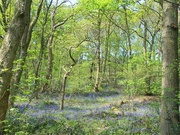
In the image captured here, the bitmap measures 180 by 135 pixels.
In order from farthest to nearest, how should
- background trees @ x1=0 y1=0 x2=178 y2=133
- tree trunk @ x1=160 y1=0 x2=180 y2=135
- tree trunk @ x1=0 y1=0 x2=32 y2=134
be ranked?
background trees @ x1=0 y1=0 x2=178 y2=133 < tree trunk @ x1=160 y1=0 x2=180 y2=135 < tree trunk @ x1=0 y1=0 x2=32 y2=134

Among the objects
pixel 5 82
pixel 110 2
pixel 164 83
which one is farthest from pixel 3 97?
pixel 110 2

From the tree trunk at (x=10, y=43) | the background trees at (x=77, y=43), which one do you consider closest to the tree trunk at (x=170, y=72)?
the background trees at (x=77, y=43)

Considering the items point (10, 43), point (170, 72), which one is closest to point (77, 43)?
point (170, 72)

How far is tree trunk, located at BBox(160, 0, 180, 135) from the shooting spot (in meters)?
5.52

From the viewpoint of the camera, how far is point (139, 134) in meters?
6.90

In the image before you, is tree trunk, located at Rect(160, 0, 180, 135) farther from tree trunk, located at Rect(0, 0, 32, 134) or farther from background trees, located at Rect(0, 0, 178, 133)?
tree trunk, located at Rect(0, 0, 32, 134)

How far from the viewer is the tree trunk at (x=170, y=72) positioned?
5523 millimetres

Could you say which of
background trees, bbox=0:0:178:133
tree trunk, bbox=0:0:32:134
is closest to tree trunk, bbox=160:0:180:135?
background trees, bbox=0:0:178:133

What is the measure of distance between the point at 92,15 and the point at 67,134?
2219 centimetres

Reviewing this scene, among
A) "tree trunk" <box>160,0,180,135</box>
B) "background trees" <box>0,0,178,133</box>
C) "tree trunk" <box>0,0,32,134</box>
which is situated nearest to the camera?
"tree trunk" <box>0,0,32,134</box>

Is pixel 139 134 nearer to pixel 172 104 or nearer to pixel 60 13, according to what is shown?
pixel 172 104

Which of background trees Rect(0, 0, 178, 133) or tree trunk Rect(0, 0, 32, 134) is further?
background trees Rect(0, 0, 178, 133)

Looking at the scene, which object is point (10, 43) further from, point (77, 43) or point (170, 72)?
point (77, 43)

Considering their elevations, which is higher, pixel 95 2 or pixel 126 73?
pixel 95 2
